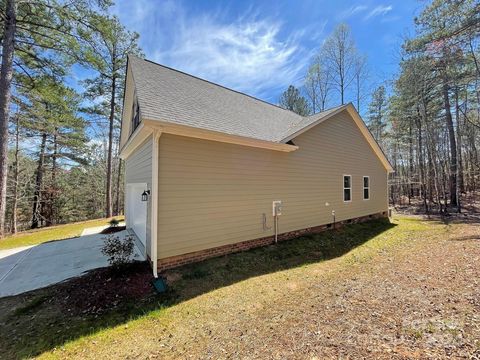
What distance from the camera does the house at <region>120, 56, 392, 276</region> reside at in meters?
5.14

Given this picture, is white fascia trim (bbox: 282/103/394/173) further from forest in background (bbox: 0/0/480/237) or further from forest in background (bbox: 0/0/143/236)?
forest in background (bbox: 0/0/143/236)

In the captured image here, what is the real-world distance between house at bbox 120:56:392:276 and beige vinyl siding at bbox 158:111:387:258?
1.0 inches

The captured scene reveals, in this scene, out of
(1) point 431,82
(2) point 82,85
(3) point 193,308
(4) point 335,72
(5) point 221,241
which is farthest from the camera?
(4) point 335,72

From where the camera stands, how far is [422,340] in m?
2.79

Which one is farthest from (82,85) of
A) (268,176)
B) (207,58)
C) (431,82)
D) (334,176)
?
(431,82)

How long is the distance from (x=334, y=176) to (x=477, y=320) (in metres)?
6.98

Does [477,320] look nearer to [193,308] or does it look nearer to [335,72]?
[193,308]

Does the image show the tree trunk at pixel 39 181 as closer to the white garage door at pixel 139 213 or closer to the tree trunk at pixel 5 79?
the tree trunk at pixel 5 79

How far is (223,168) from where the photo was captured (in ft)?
19.9

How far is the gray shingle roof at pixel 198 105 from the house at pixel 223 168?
47 millimetres

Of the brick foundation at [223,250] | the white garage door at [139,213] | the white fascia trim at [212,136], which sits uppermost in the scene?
the white fascia trim at [212,136]

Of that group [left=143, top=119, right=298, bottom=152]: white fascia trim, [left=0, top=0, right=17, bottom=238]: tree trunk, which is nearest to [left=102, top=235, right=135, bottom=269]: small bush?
[left=143, top=119, right=298, bottom=152]: white fascia trim

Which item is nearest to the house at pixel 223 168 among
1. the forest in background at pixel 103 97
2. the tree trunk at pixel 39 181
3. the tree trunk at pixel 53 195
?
the forest in background at pixel 103 97

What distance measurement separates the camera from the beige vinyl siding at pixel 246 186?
5207 millimetres
